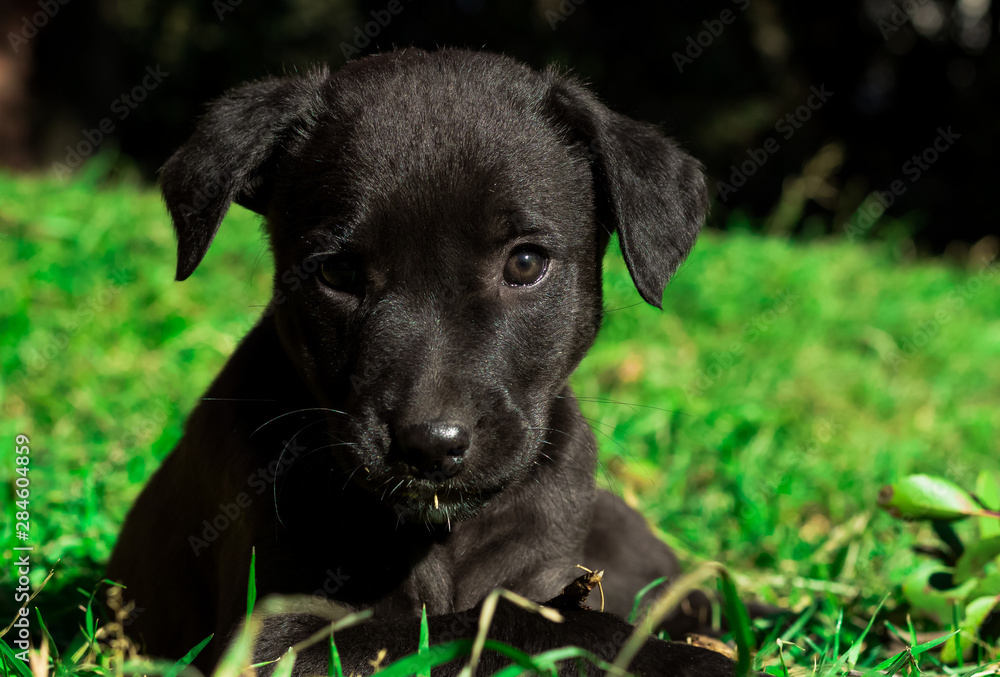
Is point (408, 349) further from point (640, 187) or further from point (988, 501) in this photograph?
point (988, 501)

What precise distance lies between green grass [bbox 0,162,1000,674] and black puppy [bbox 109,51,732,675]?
60 cm

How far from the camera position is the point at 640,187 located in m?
2.84

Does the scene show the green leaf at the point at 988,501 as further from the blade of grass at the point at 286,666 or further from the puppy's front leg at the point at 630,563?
the blade of grass at the point at 286,666

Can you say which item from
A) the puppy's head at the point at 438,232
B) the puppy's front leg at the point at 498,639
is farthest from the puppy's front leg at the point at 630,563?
the puppy's front leg at the point at 498,639

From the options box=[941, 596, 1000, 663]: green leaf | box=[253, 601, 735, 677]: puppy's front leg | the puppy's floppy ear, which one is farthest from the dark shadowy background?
box=[253, 601, 735, 677]: puppy's front leg

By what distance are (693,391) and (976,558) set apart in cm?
289

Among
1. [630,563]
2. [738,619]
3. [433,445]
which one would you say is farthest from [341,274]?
[630,563]

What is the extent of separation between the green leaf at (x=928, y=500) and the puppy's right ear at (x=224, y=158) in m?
2.14

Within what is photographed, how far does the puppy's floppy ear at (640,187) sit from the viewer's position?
2.82 metres

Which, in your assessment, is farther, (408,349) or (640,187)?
(640,187)

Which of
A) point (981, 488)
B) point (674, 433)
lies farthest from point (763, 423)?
point (981, 488)

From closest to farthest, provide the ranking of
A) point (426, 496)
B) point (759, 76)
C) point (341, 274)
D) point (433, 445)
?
point (433, 445), point (426, 496), point (341, 274), point (759, 76)

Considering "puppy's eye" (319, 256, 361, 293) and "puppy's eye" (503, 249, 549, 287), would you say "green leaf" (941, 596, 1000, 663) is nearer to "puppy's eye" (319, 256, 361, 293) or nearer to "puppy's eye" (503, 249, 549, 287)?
"puppy's eye" (503, 249, 549, 287)

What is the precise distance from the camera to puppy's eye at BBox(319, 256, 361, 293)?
2.58 meters
